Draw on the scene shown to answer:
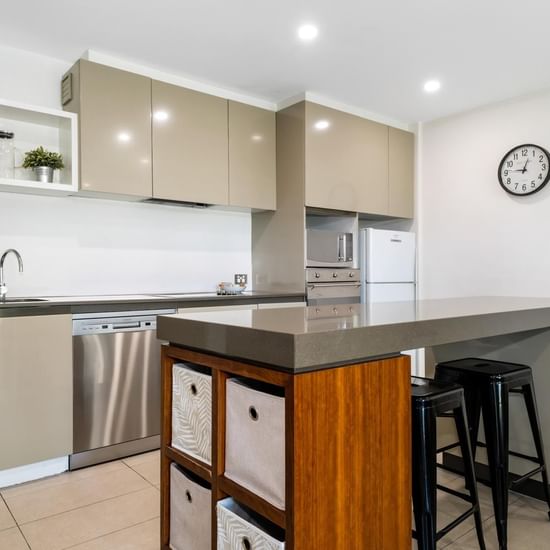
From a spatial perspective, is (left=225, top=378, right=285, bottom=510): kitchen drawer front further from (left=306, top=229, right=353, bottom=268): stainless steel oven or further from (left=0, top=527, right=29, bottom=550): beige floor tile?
(left=306, top=229, right=353, bottom=268): stainless steel oven

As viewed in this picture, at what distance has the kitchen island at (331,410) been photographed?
96cm

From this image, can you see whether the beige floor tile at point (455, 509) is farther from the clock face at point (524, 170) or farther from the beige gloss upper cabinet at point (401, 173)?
the beige gloss upper cabinet at point (401, 173)

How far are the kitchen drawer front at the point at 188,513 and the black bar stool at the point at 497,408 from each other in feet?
3.41

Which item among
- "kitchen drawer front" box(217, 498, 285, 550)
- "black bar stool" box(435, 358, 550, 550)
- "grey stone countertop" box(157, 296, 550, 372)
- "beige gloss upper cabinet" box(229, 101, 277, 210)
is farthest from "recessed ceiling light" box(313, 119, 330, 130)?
"kitchen drawer front" box(217, 498, 285, 550)

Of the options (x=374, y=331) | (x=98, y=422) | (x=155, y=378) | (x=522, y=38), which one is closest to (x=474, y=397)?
(x=374, y=331)

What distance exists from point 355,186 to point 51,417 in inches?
111

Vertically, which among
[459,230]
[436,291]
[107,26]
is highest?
[107,26]

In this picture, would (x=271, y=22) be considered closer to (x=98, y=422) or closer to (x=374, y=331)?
(x=374, y=331)

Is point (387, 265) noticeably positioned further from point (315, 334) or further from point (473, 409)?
point (315, 334)

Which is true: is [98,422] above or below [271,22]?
below

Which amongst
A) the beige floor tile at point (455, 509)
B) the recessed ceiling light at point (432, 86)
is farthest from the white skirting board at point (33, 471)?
the recessed ceiling light at point (432, 86)

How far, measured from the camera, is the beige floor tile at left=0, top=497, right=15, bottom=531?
1994mm

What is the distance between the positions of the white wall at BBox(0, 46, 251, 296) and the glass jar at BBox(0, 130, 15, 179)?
0.49 ft

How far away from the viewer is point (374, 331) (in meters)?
1.09
